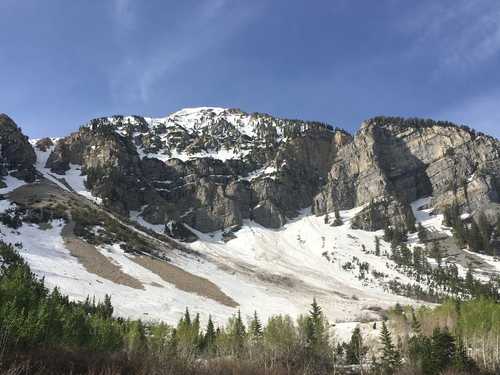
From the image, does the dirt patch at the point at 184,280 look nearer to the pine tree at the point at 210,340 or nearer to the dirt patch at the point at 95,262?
the dirt patch at the point at 95,262

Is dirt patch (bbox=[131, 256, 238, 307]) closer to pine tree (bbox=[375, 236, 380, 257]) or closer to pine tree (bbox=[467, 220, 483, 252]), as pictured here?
pine tree (bbox=[375, 236, 380, 257])

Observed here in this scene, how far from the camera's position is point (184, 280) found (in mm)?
107562

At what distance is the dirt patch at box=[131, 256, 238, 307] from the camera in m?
100

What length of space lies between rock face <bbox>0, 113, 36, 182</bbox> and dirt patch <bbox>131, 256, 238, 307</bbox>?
7890cm

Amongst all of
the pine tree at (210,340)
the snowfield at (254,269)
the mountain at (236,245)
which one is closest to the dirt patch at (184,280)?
the mountain at (236,245)

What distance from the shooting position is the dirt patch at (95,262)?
96.4 m

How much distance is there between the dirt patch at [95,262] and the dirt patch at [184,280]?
29.9 feet

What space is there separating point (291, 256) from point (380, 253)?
29.2 m

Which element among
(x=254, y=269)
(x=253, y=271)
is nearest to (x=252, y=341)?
(x=253, y=271)

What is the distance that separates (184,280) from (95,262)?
784 inches

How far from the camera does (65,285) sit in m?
81.3

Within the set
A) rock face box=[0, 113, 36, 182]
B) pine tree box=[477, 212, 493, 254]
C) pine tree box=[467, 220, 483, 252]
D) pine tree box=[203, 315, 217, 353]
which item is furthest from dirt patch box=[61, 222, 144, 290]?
pine tree box=[477, 212, 493, 254]

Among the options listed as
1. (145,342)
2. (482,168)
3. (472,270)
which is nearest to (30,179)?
(145,342)

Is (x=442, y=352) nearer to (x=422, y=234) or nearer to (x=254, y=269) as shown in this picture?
(x=254, y=269)
